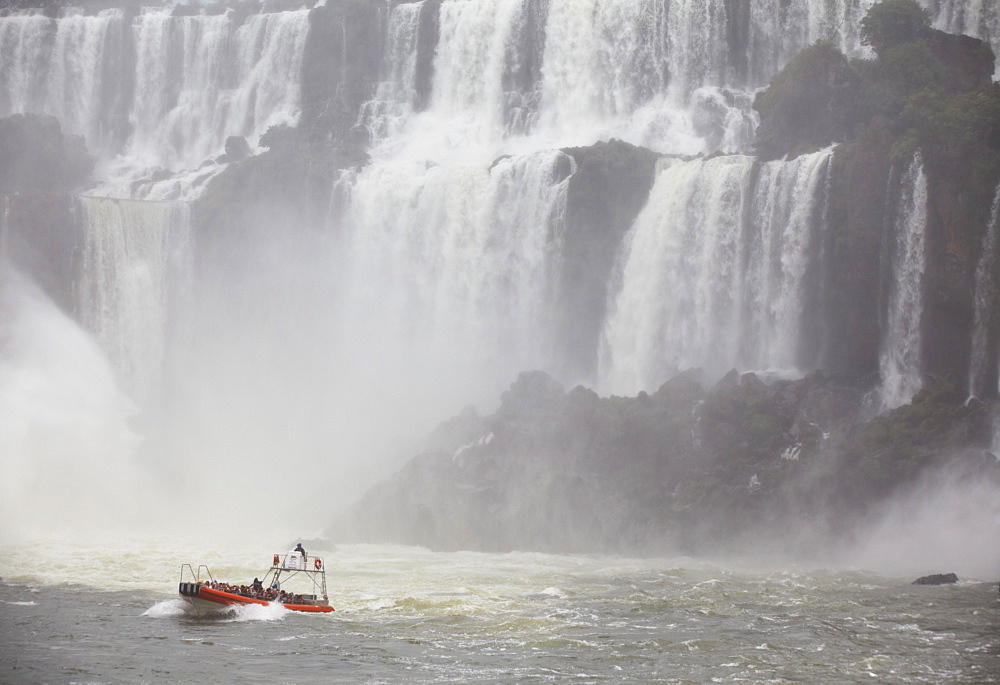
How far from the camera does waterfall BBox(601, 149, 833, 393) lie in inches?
1757

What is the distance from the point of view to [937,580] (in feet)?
111

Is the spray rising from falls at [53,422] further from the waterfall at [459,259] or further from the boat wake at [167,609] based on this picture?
the boat wake at [167,609]

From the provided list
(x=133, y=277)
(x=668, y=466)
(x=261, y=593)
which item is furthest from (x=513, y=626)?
(x=133, y=277)

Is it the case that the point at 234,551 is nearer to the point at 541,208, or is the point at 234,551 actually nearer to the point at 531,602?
the point at 531,602

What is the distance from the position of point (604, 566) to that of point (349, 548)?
30.1 ft

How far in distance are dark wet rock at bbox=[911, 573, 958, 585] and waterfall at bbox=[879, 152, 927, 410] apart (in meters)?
8.40

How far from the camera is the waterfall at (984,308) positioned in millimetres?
39031

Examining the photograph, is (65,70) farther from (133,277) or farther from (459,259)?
(459,259)

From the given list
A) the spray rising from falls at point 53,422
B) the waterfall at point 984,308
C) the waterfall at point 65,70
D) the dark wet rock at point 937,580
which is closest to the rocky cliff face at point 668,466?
the waterfall at point 984,308

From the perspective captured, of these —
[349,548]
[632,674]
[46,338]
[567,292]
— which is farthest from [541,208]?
[632,674]

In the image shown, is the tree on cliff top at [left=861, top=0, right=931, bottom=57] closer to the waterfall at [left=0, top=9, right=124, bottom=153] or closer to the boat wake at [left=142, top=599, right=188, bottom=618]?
the boat wake at [left=142, top=599, right=188, bottom=618]

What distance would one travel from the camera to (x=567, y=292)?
2044 inches

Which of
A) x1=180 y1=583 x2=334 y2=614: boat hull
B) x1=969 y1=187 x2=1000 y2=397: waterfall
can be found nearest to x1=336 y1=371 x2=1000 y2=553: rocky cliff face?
x1=969 y1=187 x2=1000 y2=397: waterfall

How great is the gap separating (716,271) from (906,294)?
778cm
